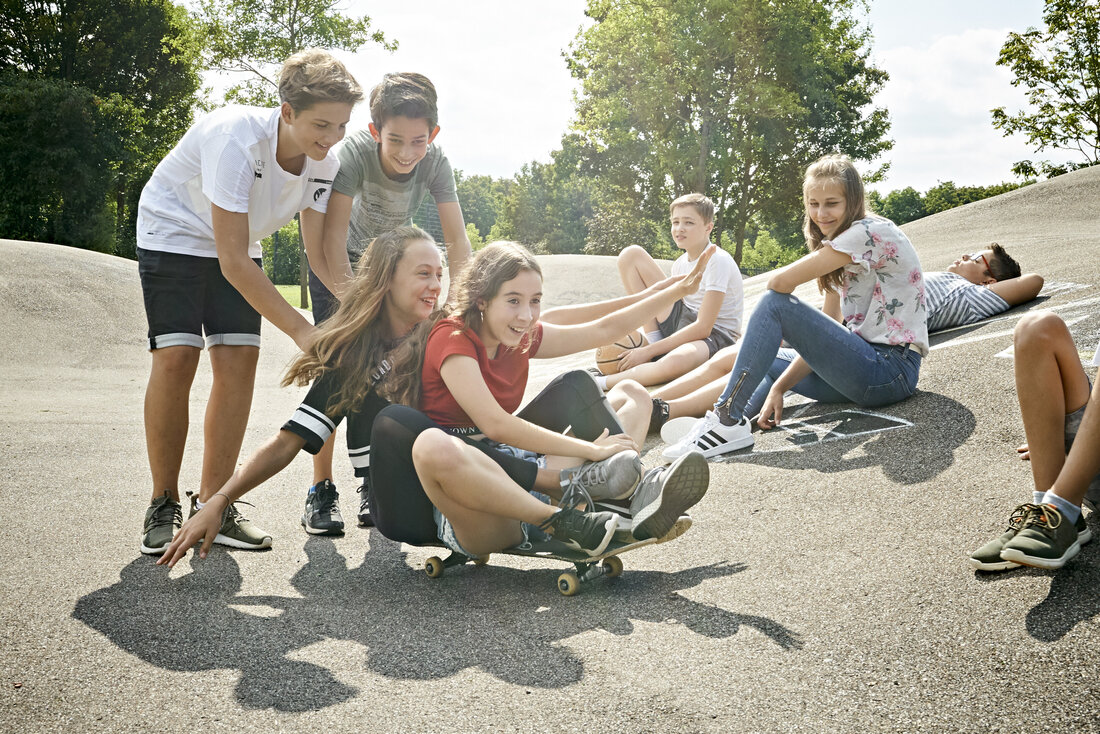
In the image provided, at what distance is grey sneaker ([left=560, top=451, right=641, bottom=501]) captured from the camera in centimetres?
272

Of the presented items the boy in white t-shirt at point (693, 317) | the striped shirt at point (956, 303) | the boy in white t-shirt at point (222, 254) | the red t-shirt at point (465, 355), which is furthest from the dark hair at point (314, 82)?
the striped shirt at point (956, 303)

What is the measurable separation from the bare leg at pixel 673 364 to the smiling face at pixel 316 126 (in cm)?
275

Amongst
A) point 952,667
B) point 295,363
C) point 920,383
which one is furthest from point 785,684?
point 920,383

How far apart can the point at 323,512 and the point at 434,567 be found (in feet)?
3.03

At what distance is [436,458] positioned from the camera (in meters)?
2.53

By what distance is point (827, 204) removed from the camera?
13.5 feet

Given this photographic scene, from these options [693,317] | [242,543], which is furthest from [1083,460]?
[693,317]

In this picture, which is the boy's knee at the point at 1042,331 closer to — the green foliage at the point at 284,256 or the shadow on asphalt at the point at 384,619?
the shadow on asphalt at the point at 384,619

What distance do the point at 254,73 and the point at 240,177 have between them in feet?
59.3

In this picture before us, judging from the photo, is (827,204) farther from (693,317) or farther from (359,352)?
(359,352)

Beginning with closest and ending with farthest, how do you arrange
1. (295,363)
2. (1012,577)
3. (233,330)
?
1. (1012,577)
2. (295,363)
3. (233,330)

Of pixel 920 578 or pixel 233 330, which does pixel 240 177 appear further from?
pixel 920 578

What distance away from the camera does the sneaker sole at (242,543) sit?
333 cm

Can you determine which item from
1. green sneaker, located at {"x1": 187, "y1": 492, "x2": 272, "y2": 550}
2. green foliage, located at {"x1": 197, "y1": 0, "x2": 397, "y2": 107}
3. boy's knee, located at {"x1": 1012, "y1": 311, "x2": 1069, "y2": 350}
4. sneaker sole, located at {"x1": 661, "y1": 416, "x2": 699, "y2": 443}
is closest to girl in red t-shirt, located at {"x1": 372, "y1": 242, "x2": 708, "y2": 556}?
green sneaker, located at {"x1": 187, "y1": 492, "x2": 272, "y2": 550}
